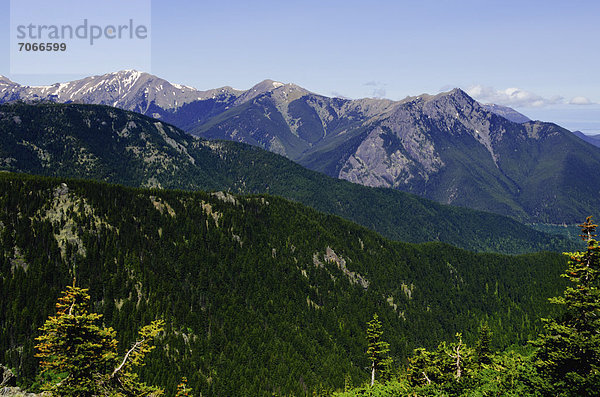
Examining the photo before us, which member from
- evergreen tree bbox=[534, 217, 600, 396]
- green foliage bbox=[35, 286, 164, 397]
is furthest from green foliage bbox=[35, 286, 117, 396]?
evergreen tree bbox=[534, 217, 600, 396]

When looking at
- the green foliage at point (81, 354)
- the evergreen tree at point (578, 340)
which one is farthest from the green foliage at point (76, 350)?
the evergreen tree at point (578, 340)

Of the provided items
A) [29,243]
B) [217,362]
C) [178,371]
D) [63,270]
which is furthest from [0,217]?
[217,362]

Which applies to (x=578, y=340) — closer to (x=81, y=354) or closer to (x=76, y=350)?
(x=81, y=354)

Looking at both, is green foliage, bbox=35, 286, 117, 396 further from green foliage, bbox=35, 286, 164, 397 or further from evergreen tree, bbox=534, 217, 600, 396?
evergreen tree, bbox=534, 217, 600, 396

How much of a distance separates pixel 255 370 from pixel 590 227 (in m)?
178

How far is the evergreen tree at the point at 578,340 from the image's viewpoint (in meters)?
38.7

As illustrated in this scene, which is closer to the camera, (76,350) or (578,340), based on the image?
(76,350)

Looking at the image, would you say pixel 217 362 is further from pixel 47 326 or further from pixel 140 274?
pixel 47 326

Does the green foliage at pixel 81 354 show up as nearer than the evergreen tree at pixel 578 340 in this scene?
Yes

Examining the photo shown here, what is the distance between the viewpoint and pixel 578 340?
129 ft

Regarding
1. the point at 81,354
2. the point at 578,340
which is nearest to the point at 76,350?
the point at 81,354

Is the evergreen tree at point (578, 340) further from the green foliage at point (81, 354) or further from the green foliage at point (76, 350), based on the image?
the green foliage at point (76, 350)

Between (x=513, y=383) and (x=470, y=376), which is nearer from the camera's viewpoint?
(x=513, y=383)

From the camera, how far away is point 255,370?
617 feet
